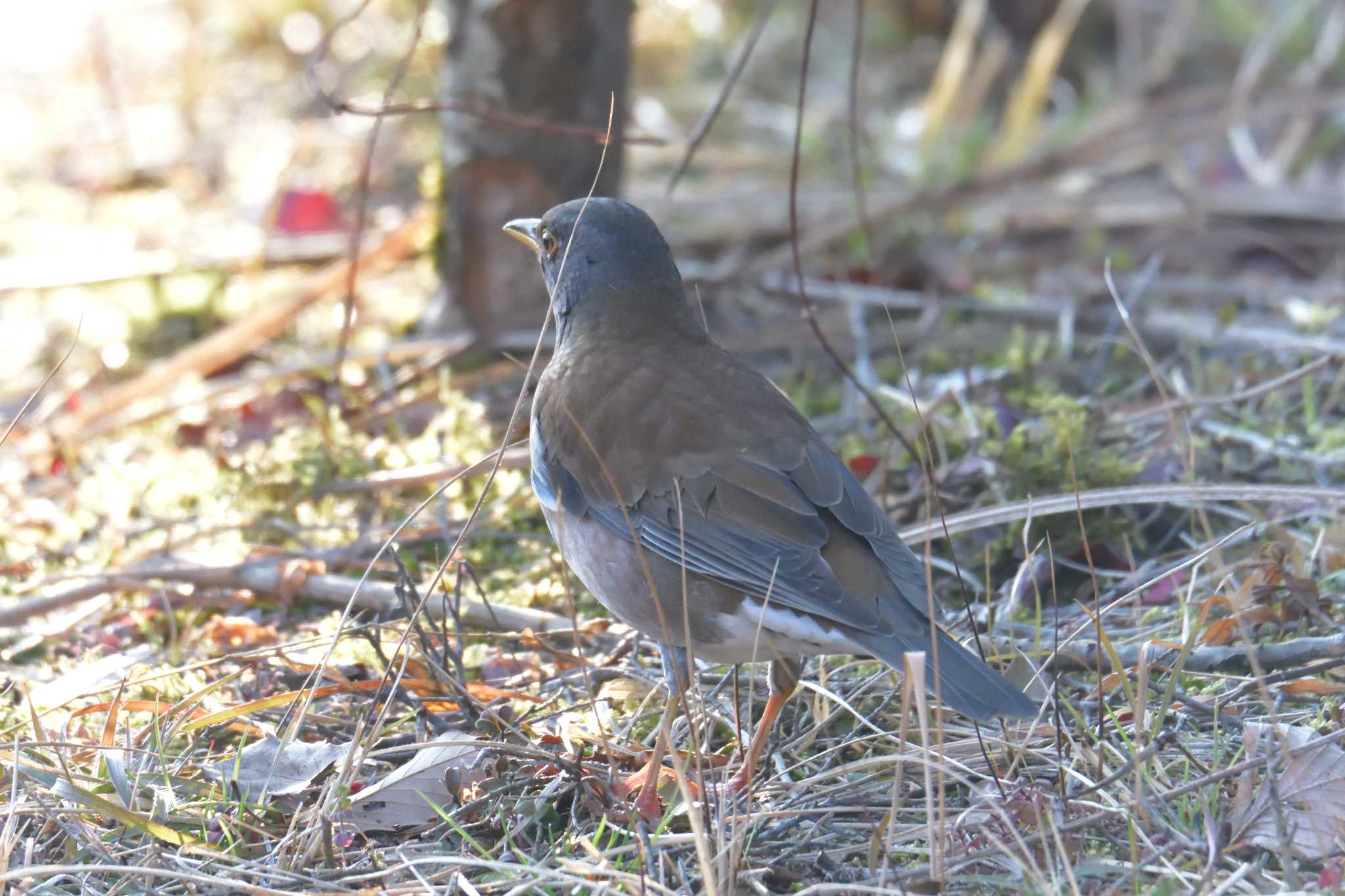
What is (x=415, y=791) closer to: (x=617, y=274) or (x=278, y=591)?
(x=278, y=591)

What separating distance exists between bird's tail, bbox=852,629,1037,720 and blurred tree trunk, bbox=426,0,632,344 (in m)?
3.26

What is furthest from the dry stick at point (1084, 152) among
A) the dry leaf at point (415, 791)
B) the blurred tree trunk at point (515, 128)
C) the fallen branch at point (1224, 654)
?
the dry leaf at point (415, 791)

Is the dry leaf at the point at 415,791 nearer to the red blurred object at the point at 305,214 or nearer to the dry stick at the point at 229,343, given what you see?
the dry stick at the point at 229,343

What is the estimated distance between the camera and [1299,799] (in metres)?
2.88

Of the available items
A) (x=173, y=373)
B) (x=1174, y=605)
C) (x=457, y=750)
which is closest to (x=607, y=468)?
(x=457, y=750)

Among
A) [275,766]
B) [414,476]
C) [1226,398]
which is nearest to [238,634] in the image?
[414,476]

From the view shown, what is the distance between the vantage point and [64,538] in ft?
16.3

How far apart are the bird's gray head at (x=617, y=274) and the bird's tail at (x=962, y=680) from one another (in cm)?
138

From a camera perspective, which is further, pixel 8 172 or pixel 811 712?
pixel 8 172

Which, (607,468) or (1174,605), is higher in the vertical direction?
(607,468)

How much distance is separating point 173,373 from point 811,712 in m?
3.70

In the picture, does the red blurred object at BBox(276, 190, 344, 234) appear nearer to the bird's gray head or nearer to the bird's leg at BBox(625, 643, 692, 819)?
the bird's gray head

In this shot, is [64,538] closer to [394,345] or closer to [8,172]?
[394,345]

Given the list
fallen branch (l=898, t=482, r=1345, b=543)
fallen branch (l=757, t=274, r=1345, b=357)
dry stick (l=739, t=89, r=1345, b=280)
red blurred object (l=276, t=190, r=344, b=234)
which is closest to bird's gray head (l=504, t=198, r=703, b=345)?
fallen branch (l=898, t=482, r=1345, b=543)
